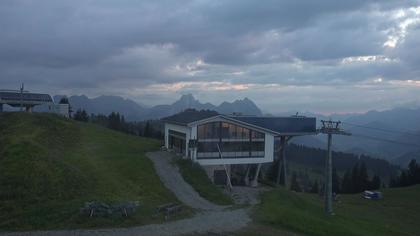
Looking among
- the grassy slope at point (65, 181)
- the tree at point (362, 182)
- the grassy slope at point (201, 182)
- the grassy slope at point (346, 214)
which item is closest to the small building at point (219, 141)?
the grassy slope at point (201, 182)

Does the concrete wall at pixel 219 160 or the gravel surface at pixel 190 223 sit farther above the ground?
the concrete wall at pixel 219 160

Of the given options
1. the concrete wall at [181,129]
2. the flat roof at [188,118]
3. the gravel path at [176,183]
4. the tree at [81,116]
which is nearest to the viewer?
the gravel path at [176,183]

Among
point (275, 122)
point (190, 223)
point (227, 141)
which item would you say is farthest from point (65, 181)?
point (275, 122)

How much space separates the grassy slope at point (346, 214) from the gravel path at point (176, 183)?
4.01 metres

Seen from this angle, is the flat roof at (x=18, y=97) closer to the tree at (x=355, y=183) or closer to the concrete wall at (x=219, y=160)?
the concrete wall at (x=219, y=160)

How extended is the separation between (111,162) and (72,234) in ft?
63.1

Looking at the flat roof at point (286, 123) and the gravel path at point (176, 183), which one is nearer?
the gravel path at point (176, 183)

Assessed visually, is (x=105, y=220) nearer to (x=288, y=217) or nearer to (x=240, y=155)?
(x=288, y=217)

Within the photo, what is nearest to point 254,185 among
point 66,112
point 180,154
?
point 180,154

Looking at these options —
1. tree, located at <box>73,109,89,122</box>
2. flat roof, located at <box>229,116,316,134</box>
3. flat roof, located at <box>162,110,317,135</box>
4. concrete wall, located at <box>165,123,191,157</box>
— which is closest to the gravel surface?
concrete wall, located at <box>165,123,191,157</box>

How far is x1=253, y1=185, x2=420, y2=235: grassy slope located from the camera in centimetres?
2475

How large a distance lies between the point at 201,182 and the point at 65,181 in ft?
37.4

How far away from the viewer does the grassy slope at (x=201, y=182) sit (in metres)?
30.1

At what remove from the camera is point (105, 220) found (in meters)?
20.6
